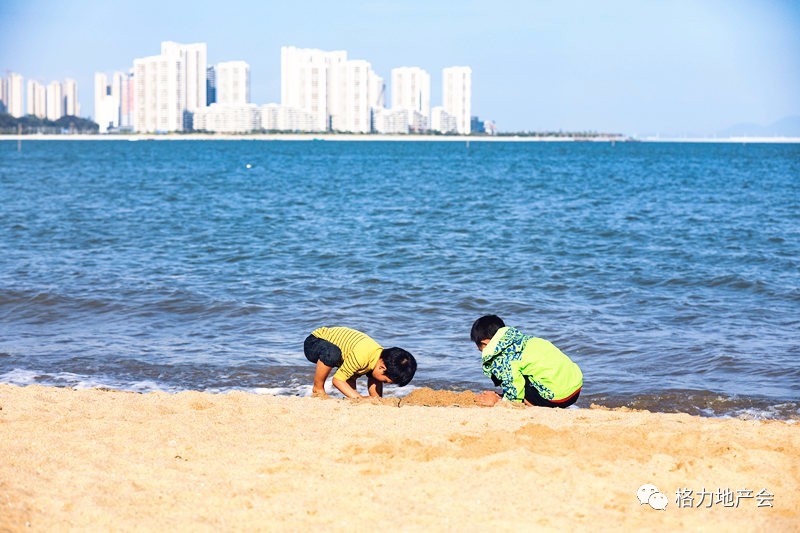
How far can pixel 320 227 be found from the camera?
23.4 meters

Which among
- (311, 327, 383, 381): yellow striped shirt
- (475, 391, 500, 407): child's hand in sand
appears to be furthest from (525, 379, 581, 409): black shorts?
(311, 327, 383, 381): yellow striped shirt

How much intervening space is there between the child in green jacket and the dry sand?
49 centimetres

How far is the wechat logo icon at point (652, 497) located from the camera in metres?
A: 4.44

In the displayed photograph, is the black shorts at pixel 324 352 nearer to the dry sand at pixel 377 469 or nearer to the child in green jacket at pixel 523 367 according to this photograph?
the dry sand at pixel 377 469

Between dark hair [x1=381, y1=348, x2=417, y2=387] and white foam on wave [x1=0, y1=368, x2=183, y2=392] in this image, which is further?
white foam on wave [x1=0, y1=368, x2=183, y2=392]

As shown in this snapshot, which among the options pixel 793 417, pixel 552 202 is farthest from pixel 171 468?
pixel 552 202

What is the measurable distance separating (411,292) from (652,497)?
29.9ft

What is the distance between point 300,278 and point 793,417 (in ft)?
29.2

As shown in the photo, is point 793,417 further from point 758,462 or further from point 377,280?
point 377,280

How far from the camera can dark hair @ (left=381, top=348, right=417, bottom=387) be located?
6781 mm

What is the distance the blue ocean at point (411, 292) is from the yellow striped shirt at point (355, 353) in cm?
136

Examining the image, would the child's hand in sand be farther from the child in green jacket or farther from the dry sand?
the dry sand

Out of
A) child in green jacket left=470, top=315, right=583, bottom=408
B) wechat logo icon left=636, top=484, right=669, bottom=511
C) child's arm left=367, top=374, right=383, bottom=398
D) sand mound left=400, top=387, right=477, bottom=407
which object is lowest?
sand mound left=400, top=387, right=477, bottom=407

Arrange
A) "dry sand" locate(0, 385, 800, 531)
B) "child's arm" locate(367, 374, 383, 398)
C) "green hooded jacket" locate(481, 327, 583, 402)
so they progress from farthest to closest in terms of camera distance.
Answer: "child's arm" locate(367, 374, 383, 398) < "green hooded jacket" locate(481, 327, 583, 402) < "dry sand" locate(0, 385, 800, 531)
